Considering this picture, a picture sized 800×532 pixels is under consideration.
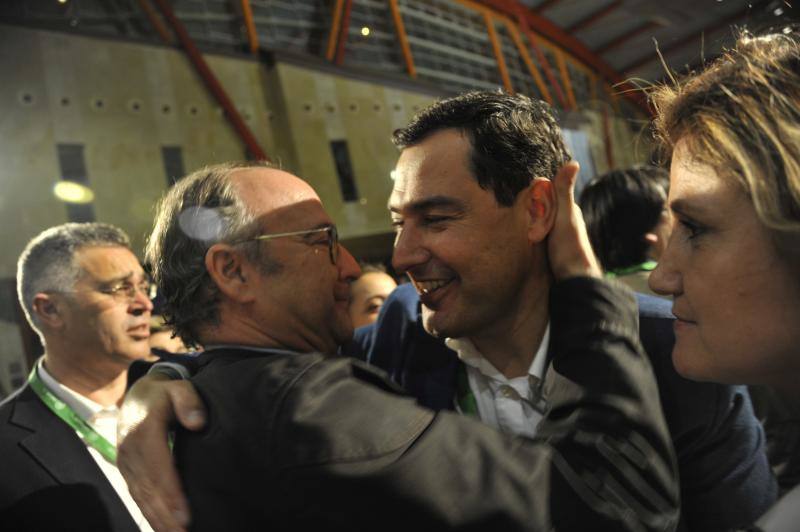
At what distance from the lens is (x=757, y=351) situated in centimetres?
73

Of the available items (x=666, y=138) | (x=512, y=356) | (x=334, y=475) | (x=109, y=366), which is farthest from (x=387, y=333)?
(x=109, y=366)

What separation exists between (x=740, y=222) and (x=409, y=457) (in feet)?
1.72

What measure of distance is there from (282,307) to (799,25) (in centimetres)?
93

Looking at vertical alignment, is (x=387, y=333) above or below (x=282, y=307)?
below

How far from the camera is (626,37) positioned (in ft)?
3.98

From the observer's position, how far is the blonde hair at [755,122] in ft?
2.16

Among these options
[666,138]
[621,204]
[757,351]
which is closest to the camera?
[757,351]

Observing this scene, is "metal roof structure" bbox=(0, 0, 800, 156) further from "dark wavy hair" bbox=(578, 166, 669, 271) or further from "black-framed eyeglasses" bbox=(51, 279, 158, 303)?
"black-framed eyeglasses" bbox=(51, 279, 158, 303)

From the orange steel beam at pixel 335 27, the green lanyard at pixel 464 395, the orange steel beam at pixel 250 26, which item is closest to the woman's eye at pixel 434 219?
the green lanyard at pixel 464 395

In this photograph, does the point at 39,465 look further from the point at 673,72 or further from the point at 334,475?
the point at 673,72

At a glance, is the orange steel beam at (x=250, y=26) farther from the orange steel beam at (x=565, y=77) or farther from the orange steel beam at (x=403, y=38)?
the orange steel beam at (x=565, y=77)

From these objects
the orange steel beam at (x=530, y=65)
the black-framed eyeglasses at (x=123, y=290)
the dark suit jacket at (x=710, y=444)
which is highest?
the orange steel beam at (x=530, y=65)

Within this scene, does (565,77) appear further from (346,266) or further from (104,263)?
(104,263)

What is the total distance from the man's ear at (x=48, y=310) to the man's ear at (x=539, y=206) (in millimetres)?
1694
